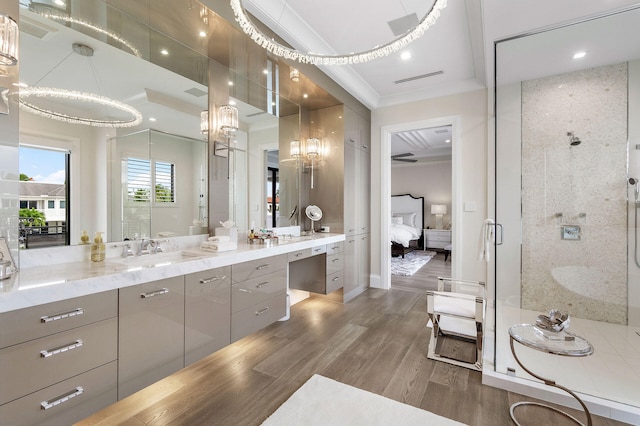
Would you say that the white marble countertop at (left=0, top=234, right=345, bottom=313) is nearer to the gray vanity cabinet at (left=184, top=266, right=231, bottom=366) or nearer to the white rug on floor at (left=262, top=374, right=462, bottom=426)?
the gray vanity cabinet at (left=184, top=266, right=231, bottom=366)

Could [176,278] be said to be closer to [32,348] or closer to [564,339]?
[32,348]

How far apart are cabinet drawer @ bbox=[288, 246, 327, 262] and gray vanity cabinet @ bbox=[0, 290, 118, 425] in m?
1.52

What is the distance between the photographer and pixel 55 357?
1.22 meters

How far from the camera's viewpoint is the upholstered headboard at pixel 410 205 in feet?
27.5

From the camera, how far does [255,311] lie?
227 centimetres

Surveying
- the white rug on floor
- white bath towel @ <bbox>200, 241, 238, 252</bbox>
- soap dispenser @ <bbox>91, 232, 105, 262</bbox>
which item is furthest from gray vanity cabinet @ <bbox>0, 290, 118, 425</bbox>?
the white rug on floor

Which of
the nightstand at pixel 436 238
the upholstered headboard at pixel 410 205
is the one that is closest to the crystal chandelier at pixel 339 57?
the nightstand at pixel 436 238

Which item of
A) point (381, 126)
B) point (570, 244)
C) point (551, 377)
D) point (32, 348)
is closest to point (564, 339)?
point (551, 377)

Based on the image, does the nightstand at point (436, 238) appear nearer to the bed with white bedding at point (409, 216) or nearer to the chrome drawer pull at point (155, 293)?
Answer: the bed with white bedding at point (409, 216)

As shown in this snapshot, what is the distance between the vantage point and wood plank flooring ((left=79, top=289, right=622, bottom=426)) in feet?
5.47

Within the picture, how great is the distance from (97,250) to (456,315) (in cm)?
261

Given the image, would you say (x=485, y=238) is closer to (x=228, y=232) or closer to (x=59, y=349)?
(x=228, y=232)

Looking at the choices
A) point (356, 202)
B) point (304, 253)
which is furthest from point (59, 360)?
point (356, 202)

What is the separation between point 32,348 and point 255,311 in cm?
131
